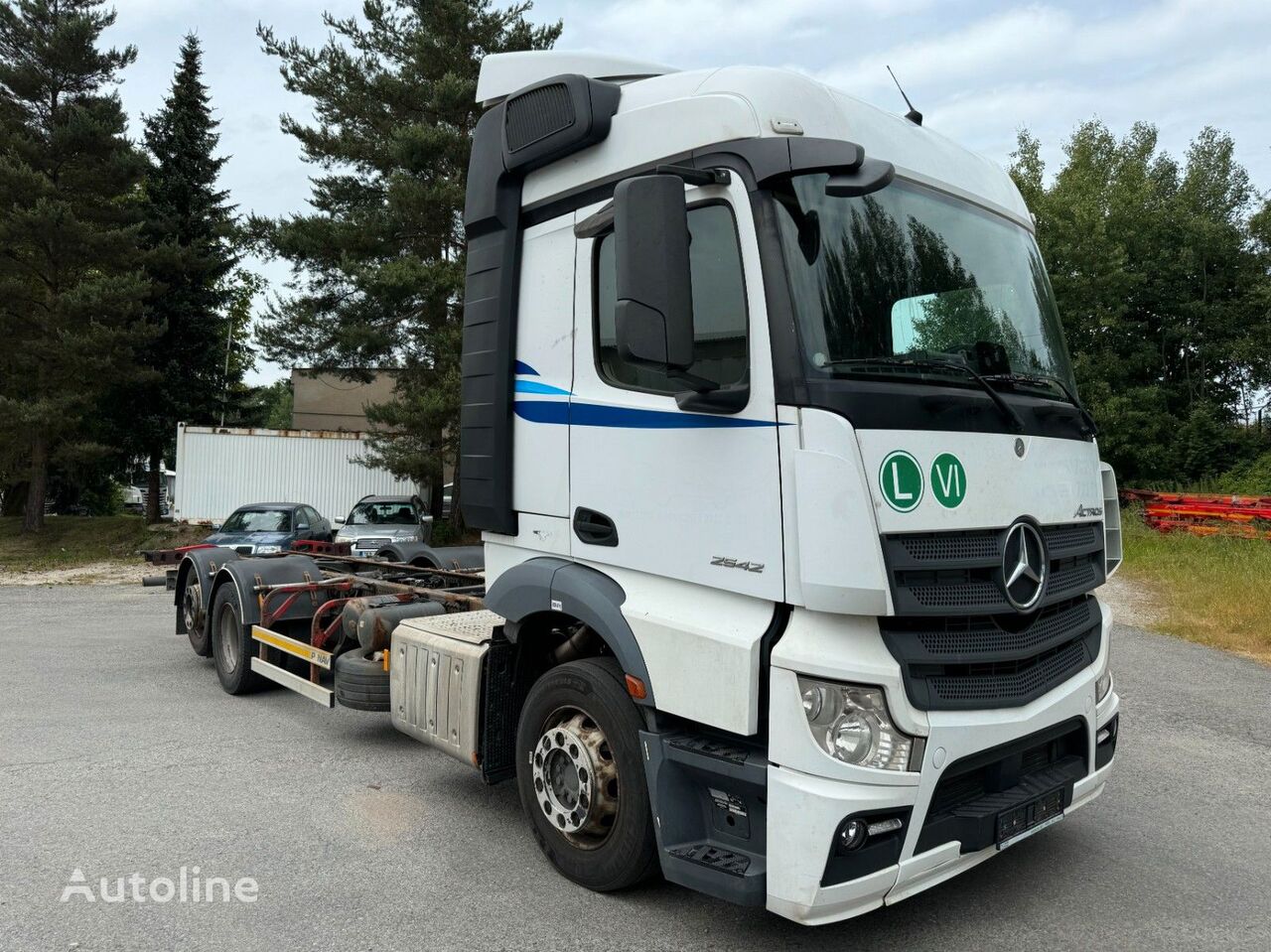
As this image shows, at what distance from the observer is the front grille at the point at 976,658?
10.5ft

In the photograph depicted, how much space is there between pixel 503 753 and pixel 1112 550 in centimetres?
303

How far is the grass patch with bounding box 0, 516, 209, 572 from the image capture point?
22.0 metres

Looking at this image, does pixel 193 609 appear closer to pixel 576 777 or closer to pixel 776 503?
pixel 576 777

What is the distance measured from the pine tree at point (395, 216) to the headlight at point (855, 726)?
59.0 feet

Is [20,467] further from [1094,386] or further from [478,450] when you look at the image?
[1094,386]

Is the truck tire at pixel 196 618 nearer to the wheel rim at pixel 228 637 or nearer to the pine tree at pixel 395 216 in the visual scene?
the wheel rim at pixel 228 637

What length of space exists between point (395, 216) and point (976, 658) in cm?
1993

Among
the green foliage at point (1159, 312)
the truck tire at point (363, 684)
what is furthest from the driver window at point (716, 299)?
the green foliage at point (1159, 312)

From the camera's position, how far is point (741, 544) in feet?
11.2

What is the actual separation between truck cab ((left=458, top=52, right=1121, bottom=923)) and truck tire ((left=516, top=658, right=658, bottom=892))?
2 centimetres

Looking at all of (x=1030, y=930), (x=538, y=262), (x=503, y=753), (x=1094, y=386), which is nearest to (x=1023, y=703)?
(x=1030, y=930)

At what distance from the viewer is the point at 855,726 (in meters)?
3.12

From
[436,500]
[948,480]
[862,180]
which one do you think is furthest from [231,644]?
[436,500]

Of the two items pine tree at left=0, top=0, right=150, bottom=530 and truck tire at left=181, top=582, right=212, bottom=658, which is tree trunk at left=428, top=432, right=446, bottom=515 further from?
truck tire at left=181, top=582, right=212, bottom=658
